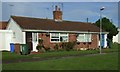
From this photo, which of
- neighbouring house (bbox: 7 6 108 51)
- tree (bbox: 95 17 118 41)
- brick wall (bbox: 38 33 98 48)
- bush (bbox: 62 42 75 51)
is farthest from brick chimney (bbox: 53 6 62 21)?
tree (bbox: 95 17 118 41)

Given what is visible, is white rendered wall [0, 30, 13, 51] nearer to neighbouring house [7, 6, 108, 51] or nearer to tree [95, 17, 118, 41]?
neighbouring house [7, 6, 108, 51]

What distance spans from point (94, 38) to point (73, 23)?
4.16 metres

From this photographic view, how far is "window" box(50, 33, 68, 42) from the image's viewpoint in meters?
34.6

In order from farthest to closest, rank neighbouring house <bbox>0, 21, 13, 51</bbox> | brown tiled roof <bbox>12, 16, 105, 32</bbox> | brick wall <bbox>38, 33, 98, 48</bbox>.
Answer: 1. brick wall <bbox>38, 33, 98, 48</bbox>
2. brown tiled roof <bbox>12, 16, 105, 32</bbox>
3. neighbouring house <bbox>0, 21, 13, 51</bbox>

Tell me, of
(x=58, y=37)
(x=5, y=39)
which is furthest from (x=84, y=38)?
(x=5, y=39)

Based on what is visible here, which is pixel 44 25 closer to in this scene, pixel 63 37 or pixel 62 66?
pixel 63 37

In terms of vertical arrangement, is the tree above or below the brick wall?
above

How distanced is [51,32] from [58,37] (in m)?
1.28

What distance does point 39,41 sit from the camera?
108 ft

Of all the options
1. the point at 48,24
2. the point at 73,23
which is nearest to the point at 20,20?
the point at 48,24

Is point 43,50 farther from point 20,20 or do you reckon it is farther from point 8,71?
point 8,71

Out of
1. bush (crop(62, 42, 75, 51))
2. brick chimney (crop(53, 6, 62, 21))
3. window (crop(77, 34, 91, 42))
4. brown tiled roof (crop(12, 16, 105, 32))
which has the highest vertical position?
brick chimney (crop(53, 6, 62, 21))

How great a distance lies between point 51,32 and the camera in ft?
113

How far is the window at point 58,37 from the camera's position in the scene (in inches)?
1361
